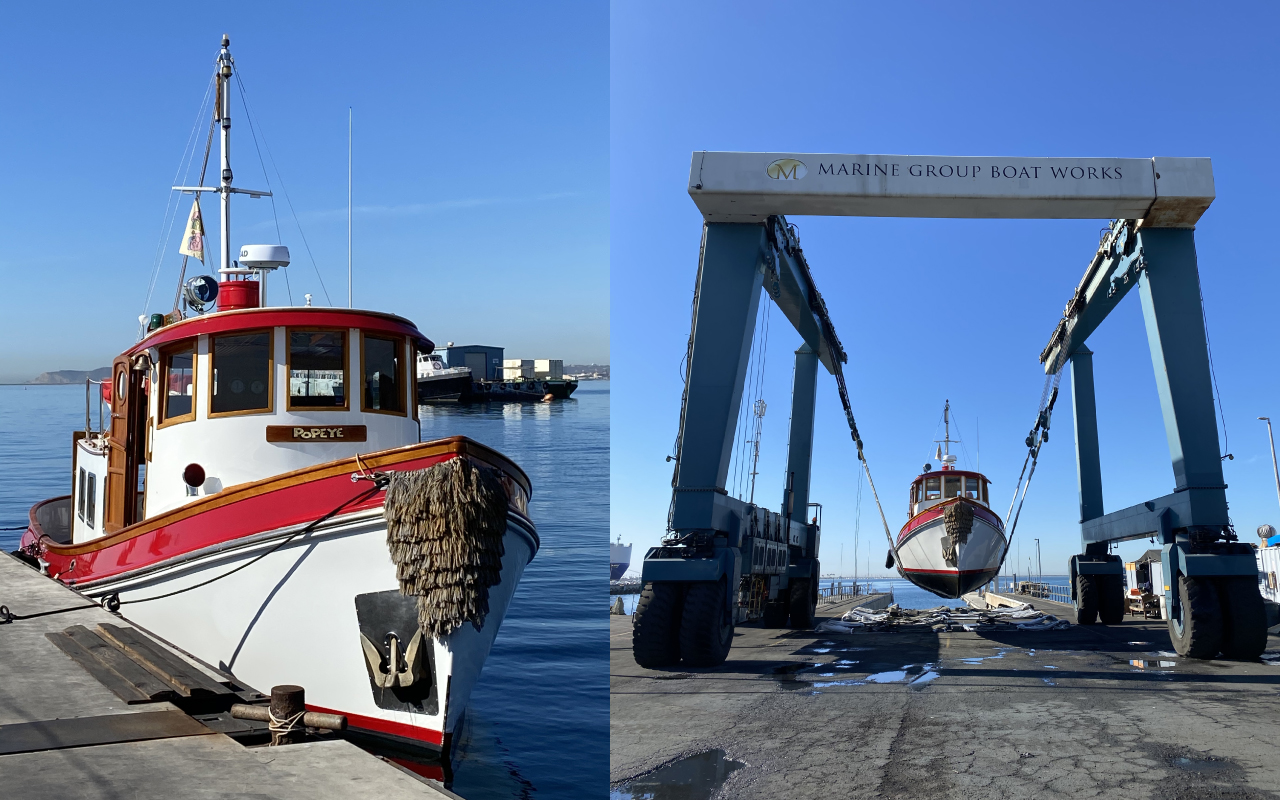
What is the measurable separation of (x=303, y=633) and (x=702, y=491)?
6.37 m

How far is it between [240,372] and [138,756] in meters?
6.53

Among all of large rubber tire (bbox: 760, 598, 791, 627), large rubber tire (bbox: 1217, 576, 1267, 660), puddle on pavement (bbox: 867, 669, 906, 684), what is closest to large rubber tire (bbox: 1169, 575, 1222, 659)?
large rubber tire (bbox: 1217, 576, 1267, 660)

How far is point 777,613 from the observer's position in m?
22.8

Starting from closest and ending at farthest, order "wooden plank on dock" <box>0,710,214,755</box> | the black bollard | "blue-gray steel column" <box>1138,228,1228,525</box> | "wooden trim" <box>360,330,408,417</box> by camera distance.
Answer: "wooden plank on dock" <box>0,710,214,755</box>, the black bollard, "wooden trim" <box>360,330,408,417</box>, "blue-gray steel column" <box>1138,228,1228,525</box>

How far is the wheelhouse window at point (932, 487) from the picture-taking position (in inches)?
1232

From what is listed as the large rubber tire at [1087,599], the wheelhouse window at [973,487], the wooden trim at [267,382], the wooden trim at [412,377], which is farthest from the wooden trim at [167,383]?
the wheelhouse window at [973,487]

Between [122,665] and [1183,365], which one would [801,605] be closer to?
[1183,365]

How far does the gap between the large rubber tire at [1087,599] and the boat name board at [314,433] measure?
63.6 feet

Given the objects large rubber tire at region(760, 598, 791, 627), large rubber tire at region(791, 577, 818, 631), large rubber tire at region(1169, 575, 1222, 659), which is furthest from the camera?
large rubber tire at region(791, 577, 818, 631)

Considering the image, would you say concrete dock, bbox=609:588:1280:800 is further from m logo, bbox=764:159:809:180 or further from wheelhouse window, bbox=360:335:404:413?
m logo, bbox=764:159:809:180

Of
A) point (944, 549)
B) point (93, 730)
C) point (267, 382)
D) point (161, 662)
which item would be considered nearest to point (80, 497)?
point (267, 382)

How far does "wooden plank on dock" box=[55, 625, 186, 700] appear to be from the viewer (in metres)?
6.36

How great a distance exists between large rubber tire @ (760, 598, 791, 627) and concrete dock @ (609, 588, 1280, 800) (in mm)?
8112

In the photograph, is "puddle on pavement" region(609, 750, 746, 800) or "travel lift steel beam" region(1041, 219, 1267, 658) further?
"travel lift steel beam" region(1041, 219, 1267, 658)
